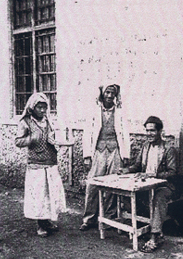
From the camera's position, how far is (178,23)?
4.84m

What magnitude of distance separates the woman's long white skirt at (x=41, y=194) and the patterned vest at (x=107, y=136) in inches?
31.4

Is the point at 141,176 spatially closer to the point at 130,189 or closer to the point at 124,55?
the point at 130,189

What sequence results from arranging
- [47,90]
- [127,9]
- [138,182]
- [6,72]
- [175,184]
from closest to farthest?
[138,182] < [175,184] < [127,9] < [47,90] < [6,72]

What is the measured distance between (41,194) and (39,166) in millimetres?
364

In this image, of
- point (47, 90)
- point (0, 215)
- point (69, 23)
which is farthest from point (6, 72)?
point (0, 215)

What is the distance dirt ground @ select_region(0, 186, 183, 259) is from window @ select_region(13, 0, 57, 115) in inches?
105

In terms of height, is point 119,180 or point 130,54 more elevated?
point 130,54

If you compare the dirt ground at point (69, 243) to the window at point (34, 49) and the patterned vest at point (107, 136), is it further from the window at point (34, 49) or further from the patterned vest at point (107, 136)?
the window at point (34, 49)

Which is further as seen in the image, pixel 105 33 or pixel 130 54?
pixel 105 33

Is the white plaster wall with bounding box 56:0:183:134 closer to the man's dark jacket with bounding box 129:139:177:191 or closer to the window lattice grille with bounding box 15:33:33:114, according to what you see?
the man's dark jacket with bounding box 129:139:177:191

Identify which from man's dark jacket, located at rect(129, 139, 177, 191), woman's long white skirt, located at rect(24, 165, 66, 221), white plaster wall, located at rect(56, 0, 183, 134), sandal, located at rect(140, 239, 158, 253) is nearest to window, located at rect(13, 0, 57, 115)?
white plaster wall, located at rect(56, 0, 183, 134)

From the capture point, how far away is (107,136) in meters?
4.98

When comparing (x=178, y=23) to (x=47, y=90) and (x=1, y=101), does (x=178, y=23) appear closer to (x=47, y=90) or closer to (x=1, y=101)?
(x=47, y=90)

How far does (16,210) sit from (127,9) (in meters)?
3.78
